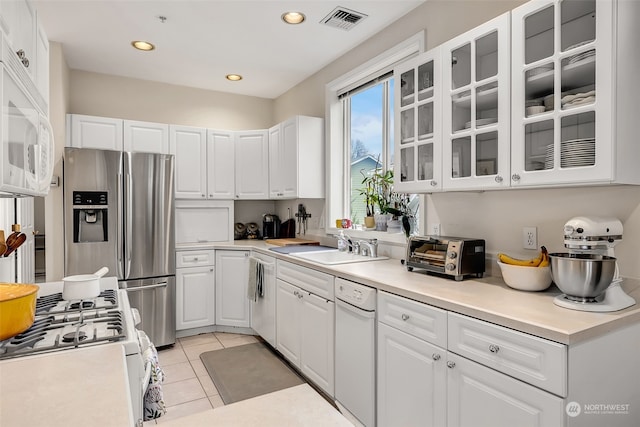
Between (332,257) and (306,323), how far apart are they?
21.9 inches

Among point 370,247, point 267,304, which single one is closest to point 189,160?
point 267,304

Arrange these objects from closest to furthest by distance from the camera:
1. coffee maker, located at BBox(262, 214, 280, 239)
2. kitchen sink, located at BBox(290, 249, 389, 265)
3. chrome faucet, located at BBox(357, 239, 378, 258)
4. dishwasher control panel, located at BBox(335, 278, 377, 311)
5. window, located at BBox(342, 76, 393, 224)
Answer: dishwasher control panel, located at BBox(335, 278, 377, 311) < kitchen sink, located at BBox(290, 249, 389, 265) < chrome faucet, located at BBox(357, 239, 378, 258) < window, located at BBox(342, 76, 393, 224) < coffee maker, located at BBox(262, 214, 280, 239)

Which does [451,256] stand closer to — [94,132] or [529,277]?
[529,277]

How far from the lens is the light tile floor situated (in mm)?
2523

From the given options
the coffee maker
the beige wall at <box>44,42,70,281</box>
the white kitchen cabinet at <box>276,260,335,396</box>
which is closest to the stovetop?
the white kitchen cabinet at <box>276,260,335,396</box>

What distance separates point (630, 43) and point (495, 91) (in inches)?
20.7

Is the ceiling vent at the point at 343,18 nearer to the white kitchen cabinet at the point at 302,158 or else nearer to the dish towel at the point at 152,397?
the white kitchen cabinet at the point at 302,158

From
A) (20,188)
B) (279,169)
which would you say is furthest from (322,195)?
(20,188)

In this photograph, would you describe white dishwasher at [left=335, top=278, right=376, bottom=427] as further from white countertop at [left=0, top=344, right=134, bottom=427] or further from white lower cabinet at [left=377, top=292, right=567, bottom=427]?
white countertop at [left=0, top=344, right=134, bottom=427]

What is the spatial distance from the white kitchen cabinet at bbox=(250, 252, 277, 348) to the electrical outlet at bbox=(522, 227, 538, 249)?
1.98 m

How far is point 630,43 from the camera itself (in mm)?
1426

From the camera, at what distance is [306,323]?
2730mm

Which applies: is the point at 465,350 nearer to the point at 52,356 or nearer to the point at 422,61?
the point at 52,356

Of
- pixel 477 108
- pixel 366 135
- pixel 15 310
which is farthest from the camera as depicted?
pixel 366 135
